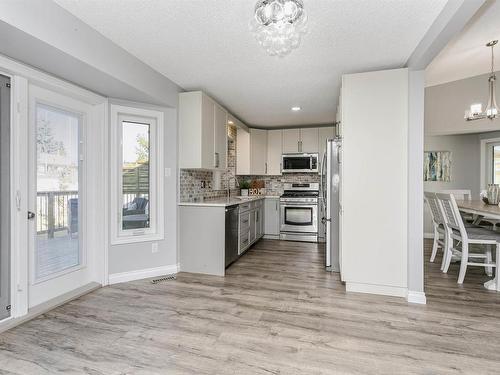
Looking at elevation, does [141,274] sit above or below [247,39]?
below

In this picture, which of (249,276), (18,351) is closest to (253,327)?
(249,276)

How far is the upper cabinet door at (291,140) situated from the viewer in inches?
229

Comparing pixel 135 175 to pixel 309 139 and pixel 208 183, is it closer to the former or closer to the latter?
pixel 208 183

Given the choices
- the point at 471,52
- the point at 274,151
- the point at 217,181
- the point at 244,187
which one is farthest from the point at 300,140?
the point at 471,52

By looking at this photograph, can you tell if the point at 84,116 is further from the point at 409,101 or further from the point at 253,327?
the point at 409,101

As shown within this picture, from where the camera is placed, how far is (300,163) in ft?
18.9

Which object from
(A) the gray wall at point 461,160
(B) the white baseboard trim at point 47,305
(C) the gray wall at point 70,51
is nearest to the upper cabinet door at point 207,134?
(C) the gray wall at point 70,51

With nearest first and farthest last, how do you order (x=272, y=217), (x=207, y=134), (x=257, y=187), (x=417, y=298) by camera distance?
(x=417, y=298)
(x=207, y=134)
(x=272, y=217)
(x=257, y=187)

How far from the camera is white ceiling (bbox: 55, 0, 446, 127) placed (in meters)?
1.94

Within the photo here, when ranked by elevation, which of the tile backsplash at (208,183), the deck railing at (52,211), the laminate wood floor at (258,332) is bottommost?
the laminate wood floor at (258,332)

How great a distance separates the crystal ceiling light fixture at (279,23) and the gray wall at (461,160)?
17.0 ft

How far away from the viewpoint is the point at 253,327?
220cm

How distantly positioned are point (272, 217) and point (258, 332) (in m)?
3.57

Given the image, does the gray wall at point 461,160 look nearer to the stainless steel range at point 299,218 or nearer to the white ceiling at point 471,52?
the white ceiling at point 471,52
